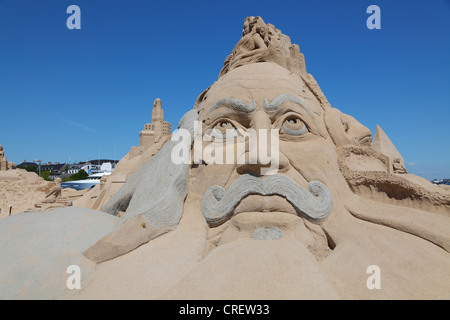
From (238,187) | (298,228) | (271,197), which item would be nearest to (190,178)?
(238,187)

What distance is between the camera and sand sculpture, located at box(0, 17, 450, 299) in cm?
149

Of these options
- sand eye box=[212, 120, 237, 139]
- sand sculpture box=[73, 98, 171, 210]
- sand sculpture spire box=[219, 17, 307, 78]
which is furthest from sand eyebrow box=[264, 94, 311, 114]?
sand sculpture box=[73, 98, 171, 210]

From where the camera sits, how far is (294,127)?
8.77ft

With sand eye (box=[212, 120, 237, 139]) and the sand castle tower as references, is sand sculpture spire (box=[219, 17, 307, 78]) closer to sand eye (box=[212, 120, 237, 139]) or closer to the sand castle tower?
sand eye (box=[212, 120, 237, 139])

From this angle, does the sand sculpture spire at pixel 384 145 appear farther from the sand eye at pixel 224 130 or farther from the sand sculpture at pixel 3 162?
the sand sculpture at pixel 3 162

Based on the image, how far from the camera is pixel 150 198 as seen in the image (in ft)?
8.37

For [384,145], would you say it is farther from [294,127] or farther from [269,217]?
[269,217]

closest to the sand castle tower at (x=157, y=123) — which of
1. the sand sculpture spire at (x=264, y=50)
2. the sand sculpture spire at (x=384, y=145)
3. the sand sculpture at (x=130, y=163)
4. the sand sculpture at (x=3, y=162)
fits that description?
the sand sculpture at (x=130, y=163)

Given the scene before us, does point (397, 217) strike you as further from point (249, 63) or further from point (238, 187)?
point (249, 63)

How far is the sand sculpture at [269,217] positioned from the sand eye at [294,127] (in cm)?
1

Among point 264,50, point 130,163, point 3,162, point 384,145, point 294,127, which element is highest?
point 3,162

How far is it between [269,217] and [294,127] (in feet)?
3.38

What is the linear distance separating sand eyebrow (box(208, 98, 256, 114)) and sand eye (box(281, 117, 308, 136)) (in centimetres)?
37

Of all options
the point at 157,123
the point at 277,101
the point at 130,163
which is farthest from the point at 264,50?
the point at 157,123
